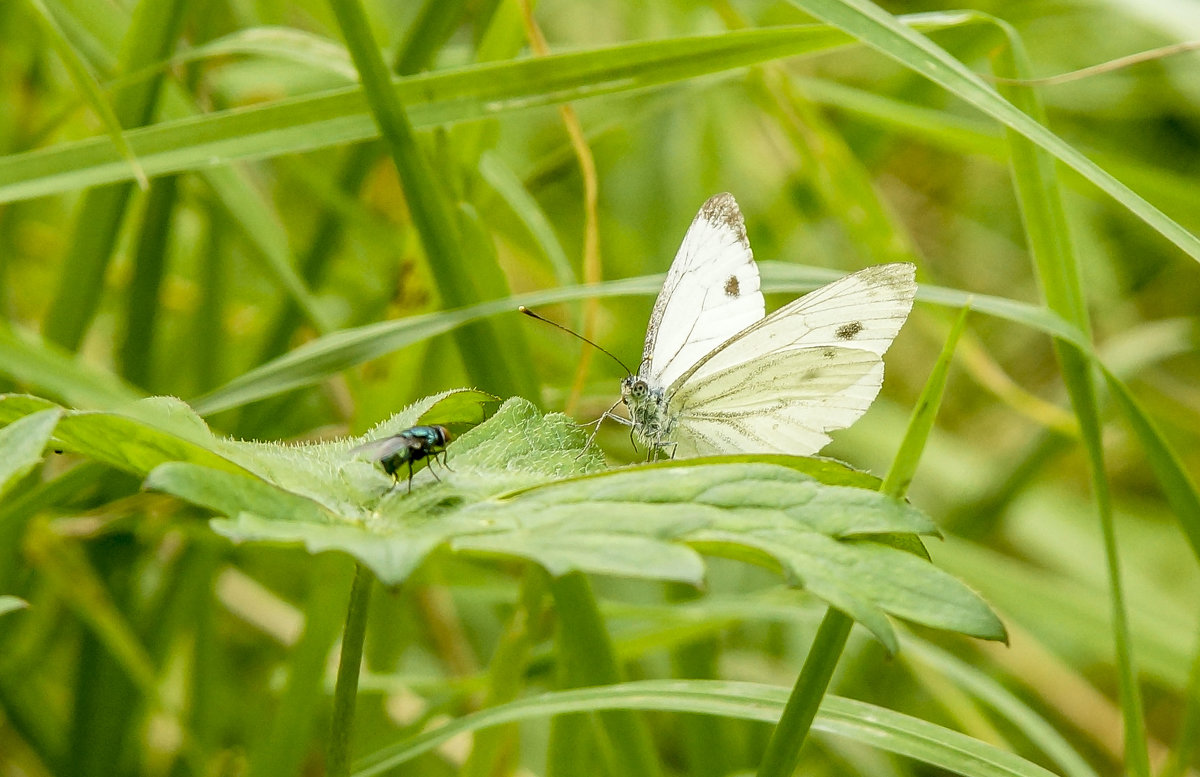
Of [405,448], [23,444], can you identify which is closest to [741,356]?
[405,448]

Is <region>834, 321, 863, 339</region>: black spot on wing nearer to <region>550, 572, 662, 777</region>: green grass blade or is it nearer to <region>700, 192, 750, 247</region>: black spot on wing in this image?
<region>700, 192, 750, 247</region>: black spot on wing

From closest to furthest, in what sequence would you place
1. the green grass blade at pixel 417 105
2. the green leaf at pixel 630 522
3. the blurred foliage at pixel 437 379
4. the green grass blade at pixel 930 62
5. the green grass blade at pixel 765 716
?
the green leaf at pixel 630 522 → the green grass blade at pixel 765 716 → the green grass blade at pixel 930 62 → the green grass blade at pixel 417 105 → the blurred foliage at pixel 437 379

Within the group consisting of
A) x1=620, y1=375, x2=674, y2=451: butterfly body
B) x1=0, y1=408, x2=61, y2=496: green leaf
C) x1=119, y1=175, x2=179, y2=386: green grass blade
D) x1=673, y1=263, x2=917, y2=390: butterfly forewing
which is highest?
x1=119, y1=175, x2=179, y2=386: green grass blade

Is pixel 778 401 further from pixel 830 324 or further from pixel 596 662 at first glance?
pixel 596 662

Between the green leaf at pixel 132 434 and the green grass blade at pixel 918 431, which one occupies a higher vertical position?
the green grass blade at pixel 918 431

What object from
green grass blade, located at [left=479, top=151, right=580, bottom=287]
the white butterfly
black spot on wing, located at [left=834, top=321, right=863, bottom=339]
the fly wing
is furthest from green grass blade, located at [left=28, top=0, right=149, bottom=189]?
black spot on wing, located at [left=834, top=321, right=863, bottom=339]

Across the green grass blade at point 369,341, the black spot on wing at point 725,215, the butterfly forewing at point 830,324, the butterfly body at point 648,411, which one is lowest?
the green grass blade at point 369,341

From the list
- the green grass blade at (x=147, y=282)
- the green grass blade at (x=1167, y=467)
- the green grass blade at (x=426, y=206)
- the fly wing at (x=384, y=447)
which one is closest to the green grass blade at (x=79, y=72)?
the green grass blade at (x=426, y=206)

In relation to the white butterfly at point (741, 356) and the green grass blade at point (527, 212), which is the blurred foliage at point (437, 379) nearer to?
the green grass blade at point (527, 212)
